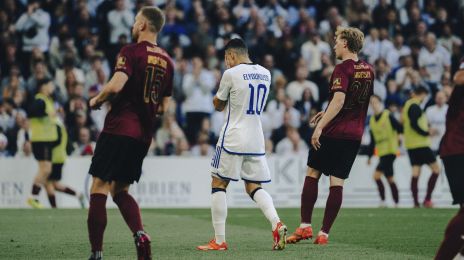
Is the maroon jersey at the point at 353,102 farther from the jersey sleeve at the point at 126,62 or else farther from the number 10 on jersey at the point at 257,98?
the jersey sleeve at the point at 126,62

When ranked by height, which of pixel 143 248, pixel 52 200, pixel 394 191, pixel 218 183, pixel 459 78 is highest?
pixel 459 78

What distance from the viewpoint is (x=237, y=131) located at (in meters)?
11.0

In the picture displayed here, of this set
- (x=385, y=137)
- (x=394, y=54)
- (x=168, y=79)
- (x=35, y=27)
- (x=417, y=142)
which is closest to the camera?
(x=168, y=79)

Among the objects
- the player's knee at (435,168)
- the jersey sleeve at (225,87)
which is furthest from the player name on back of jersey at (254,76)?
the player's knee at (435,168)

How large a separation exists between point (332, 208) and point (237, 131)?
62.7 inches

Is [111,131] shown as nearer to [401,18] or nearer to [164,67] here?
[164,67]

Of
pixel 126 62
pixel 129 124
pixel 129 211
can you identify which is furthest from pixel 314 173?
pixel 126 62

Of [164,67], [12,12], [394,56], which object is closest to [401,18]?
[394,56]

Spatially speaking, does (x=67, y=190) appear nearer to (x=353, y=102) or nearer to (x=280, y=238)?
(x=353, y=102)

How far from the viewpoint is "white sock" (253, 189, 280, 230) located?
10.9 m

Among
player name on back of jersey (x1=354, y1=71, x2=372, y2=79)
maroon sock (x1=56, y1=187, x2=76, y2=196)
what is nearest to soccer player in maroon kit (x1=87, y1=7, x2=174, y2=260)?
player name on back of jersey (x1=354, y1=71, x2=372, y2=79)

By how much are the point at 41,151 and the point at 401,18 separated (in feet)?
40.1

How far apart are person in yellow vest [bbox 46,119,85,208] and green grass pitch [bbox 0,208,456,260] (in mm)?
2087

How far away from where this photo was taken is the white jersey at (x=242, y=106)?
35.9 feet
